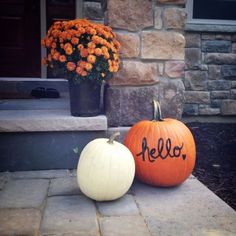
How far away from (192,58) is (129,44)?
85.4 inches

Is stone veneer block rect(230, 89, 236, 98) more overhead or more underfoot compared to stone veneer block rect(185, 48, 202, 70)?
more underfoot

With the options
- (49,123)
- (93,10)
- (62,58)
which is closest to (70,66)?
(62,58)

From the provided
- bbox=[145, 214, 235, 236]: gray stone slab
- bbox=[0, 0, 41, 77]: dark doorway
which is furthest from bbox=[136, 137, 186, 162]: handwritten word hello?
bbox=[0, 0, 41, 77]: dark doorway

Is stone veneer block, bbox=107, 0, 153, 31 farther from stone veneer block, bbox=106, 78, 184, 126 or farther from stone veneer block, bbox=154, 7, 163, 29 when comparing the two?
stone veneer block, bbox=106, 78, 184, 126

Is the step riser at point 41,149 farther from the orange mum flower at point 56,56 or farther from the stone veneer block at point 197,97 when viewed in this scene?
the stone veneer block at point 197,97

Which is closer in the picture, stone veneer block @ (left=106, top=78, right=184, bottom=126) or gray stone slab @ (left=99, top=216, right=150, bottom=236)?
gray stone slab @ (left=99, top=216, right=150, bottom=236)

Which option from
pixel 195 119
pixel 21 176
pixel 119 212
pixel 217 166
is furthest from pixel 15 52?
pixel 119 212

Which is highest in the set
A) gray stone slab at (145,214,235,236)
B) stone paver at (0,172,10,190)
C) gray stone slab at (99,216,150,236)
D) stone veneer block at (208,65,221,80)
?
stone veneer block at (208,65,221,80)

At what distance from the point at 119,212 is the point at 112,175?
21 cm

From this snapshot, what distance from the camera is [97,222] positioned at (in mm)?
1781

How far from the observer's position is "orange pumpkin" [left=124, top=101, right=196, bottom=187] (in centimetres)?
223

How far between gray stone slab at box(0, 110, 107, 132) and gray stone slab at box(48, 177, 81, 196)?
0.38m

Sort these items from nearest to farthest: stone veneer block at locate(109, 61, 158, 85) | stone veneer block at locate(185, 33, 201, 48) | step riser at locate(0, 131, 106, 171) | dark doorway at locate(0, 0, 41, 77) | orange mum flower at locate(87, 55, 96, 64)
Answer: orange mum flower at locate(87, 55, 96, 64) < step riser at locate(0, 131, 106, 171) < stone veneer block at locate(109, 61, 158, 85) < stone veneer block at locate(185, 33, 201, 48) < dark doorway at locate(0, 0, 41, 77)

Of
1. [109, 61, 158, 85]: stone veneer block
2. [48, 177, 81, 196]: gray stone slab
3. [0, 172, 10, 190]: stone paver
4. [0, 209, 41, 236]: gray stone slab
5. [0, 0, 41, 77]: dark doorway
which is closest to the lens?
[0, 209, 41, 236]: gray stone slab
